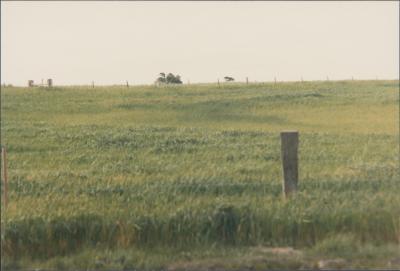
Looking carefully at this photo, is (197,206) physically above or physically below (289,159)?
below

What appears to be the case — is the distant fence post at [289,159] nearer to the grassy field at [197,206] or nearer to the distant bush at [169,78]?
the grassy field at [197,206]

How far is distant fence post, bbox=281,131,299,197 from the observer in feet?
35.2

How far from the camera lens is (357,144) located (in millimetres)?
20297

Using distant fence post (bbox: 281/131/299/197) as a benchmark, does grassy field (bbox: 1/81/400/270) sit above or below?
below

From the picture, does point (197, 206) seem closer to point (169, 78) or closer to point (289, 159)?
point (289, 159)

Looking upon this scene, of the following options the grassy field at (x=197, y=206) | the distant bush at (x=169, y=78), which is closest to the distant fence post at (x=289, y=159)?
the grassy field at (x=197, y=206)

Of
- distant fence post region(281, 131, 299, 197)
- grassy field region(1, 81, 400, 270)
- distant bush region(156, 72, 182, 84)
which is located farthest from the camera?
distant bush region(156, 72, 182, 84)

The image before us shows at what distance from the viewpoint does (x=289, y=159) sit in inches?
423

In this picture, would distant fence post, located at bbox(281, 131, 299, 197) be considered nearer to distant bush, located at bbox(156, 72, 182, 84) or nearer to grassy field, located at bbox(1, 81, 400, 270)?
grassy field, located at bbox(1, 81, 400, 270)

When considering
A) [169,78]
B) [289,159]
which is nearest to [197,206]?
[289,159]

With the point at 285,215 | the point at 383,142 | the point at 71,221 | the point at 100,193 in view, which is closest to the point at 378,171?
the point at 285,215

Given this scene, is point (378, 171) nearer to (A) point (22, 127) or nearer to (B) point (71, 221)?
(B) point (71, 221)

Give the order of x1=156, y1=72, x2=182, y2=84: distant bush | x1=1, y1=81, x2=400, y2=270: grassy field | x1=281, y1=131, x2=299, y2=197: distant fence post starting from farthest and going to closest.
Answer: x1=156, y1=72, x2=182, y2=84: distant bush < x1=281, y1=131, x2=299, y2=197: distant fence post < x1=1, y1=81, x2=400, y2=270: grassy field

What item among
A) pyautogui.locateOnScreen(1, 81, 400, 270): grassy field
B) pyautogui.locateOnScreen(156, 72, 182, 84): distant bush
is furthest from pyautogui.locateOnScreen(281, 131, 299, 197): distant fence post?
pyautogui.locateOnScreen(156, 72, 182, 84): distant bush
